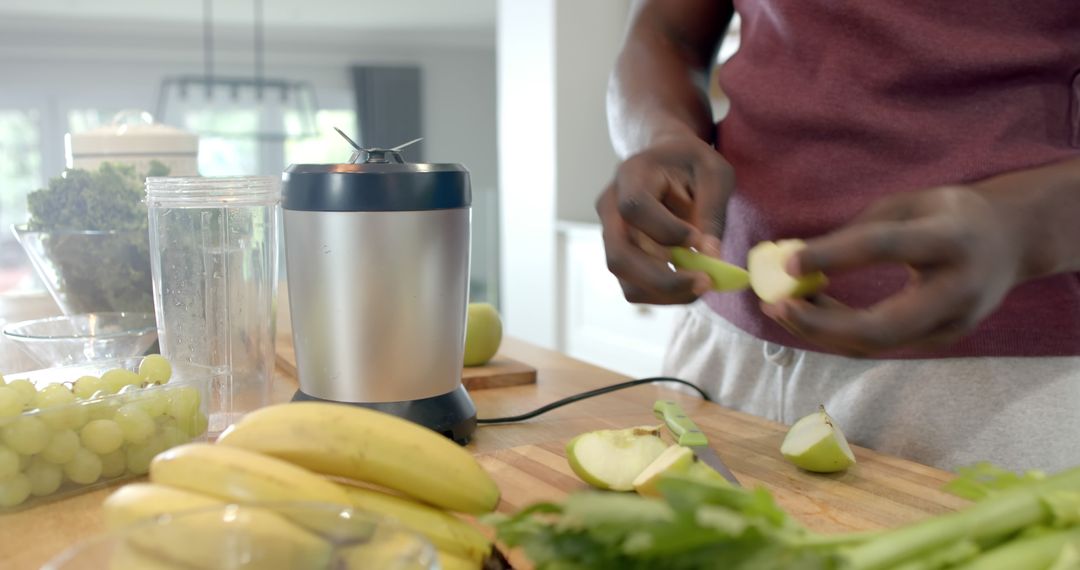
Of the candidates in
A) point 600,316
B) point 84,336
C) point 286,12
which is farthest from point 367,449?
point 286,12

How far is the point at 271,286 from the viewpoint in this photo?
0.93 metres

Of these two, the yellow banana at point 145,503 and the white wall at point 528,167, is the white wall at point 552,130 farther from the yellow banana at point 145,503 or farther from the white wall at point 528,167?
the yellow banana at point 145,503

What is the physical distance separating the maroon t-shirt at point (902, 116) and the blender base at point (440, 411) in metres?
0.32

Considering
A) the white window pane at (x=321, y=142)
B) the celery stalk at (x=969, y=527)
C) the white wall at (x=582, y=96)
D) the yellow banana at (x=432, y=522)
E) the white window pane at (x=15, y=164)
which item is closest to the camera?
the celery stalk at (x=969, y=527)

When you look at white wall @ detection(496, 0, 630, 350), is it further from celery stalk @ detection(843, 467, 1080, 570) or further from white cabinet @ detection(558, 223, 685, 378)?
celery stalk @ detection(843, 467, 1080, 570)

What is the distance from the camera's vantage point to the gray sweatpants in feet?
2.71

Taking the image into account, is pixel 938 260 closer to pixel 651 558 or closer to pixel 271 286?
pixel 651 558

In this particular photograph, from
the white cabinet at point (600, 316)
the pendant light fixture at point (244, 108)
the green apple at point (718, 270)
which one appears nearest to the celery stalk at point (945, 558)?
the green apple at point (718, 270)

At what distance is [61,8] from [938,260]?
24.8 ft

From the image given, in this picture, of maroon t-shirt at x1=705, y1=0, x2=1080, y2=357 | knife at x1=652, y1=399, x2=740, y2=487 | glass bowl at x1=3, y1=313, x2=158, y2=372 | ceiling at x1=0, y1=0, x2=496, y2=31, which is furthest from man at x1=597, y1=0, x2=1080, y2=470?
ceiling at x1=0, y1=0, x2=496, y2=31

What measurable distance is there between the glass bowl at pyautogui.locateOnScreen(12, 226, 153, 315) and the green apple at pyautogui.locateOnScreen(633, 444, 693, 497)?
66 cm

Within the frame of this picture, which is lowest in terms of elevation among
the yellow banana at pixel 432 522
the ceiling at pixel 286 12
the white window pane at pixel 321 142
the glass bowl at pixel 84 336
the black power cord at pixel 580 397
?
the black power cord at pixel 580 397

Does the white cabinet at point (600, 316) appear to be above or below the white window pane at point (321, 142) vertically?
below

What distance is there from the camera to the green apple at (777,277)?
2.03 feet
